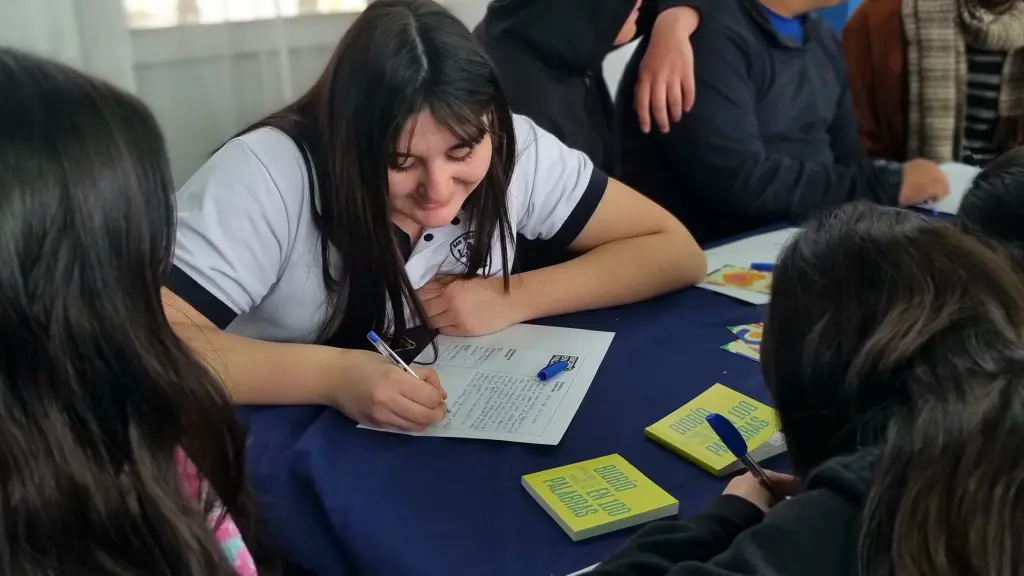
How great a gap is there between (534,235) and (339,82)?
454 mm

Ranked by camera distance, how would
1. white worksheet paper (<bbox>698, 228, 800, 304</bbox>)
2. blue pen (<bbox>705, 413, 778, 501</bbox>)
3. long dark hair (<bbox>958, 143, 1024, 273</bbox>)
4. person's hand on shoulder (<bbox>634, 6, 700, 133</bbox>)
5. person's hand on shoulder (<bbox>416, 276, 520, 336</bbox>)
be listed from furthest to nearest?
person's hand on shoulder (<bbox>634, 6, 700, 133</bbox>) < white worksheet paper (<bbox>698, 228, 800, 304</bbox>) < person's hand on shoulder (<bbox>416, 276, 520, 336</bbox>) < long dark hair (<bbox>958, 143, 1024, 273</bbox>) < blue pen (<bbox>705, 413, 778, 501</bbox>)

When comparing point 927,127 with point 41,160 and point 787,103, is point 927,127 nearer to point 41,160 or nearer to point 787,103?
point 787,103

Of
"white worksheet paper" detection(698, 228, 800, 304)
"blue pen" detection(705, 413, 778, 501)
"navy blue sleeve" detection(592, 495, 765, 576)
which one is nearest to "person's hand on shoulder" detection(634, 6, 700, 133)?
"white worksheet paper" detection(698, 228, 800, 304)

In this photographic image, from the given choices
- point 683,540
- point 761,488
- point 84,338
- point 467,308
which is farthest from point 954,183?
point 84,338

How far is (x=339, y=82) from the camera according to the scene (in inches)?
41.6

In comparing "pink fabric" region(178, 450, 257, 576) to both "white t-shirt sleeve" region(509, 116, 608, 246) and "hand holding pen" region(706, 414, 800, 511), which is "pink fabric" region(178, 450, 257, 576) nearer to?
"hand holding pen" region(706, 414, 800, 511)

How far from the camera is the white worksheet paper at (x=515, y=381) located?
3.02 ft

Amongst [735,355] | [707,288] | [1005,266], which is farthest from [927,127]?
[1005,266]

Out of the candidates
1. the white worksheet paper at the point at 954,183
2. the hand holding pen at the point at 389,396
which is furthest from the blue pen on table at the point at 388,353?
the white worksheet paper at the point at 954,183

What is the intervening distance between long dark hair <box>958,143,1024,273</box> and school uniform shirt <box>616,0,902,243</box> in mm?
619

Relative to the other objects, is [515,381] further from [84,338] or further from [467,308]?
[84,338]

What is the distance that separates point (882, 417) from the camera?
2.20 ft

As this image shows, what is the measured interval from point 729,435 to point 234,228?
62 centimetres

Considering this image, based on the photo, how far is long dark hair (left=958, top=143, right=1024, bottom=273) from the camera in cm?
94
